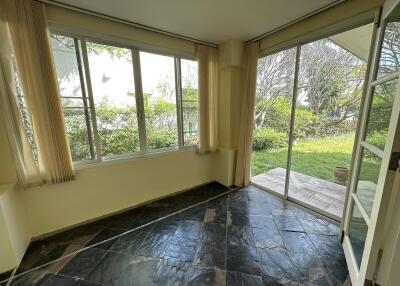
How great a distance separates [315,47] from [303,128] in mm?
1176

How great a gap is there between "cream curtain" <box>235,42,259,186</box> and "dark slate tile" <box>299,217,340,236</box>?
1.08 metres

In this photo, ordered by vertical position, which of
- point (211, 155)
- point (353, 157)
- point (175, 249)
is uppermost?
point (353, 157)

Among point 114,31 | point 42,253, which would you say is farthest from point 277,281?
point 114,31

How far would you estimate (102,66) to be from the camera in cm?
211

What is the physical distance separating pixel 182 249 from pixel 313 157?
290 cm

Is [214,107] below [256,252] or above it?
above

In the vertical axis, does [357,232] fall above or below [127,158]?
below

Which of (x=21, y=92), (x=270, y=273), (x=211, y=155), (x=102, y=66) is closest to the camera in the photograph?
(x=270, y=273)

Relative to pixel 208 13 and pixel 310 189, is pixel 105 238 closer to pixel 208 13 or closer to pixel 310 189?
pixel 208 13

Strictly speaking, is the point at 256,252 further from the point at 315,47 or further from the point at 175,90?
the point at 315,47

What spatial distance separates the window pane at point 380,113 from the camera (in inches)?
48.6

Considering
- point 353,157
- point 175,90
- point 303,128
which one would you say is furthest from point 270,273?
point 175,90

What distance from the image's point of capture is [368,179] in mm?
1474

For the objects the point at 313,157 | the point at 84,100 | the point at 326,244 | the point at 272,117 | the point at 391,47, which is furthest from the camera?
the point at 313,157
